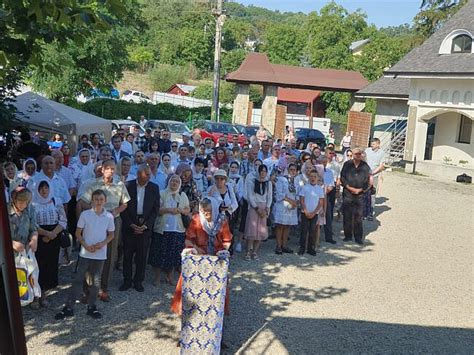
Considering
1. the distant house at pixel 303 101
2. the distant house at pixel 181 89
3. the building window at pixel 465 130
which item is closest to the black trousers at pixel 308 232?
the building window at pixel 465 130

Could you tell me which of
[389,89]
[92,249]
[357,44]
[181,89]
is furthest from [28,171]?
[357,44]

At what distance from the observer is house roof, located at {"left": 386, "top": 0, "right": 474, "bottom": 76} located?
82.6 ft

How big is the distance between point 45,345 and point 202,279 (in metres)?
1.89

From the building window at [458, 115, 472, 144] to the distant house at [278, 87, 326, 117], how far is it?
2870cm

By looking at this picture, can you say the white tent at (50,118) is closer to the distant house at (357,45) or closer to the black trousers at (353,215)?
the black trousers at (353,215)

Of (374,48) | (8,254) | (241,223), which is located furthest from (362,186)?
(374,48)

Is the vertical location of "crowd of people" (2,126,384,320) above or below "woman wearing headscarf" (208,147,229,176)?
below

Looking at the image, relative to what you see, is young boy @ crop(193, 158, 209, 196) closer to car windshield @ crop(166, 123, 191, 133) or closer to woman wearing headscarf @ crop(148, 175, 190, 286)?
woman wearing headscarf @ crop(148, 175, 190, 286)

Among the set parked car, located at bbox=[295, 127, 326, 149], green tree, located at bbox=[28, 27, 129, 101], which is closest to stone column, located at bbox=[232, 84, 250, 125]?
parked car, located at bbox=[295, 127, 326, 149]

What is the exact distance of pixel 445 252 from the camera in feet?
39.1

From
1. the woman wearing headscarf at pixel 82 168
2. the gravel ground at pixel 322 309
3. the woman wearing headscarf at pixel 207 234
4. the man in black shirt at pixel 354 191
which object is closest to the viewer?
the gravel ground at pixel 322 309

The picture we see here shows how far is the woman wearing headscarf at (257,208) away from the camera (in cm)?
1016

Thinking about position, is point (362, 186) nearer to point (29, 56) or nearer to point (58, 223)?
point (58, 223)

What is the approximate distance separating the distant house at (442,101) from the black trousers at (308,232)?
1668 cm
